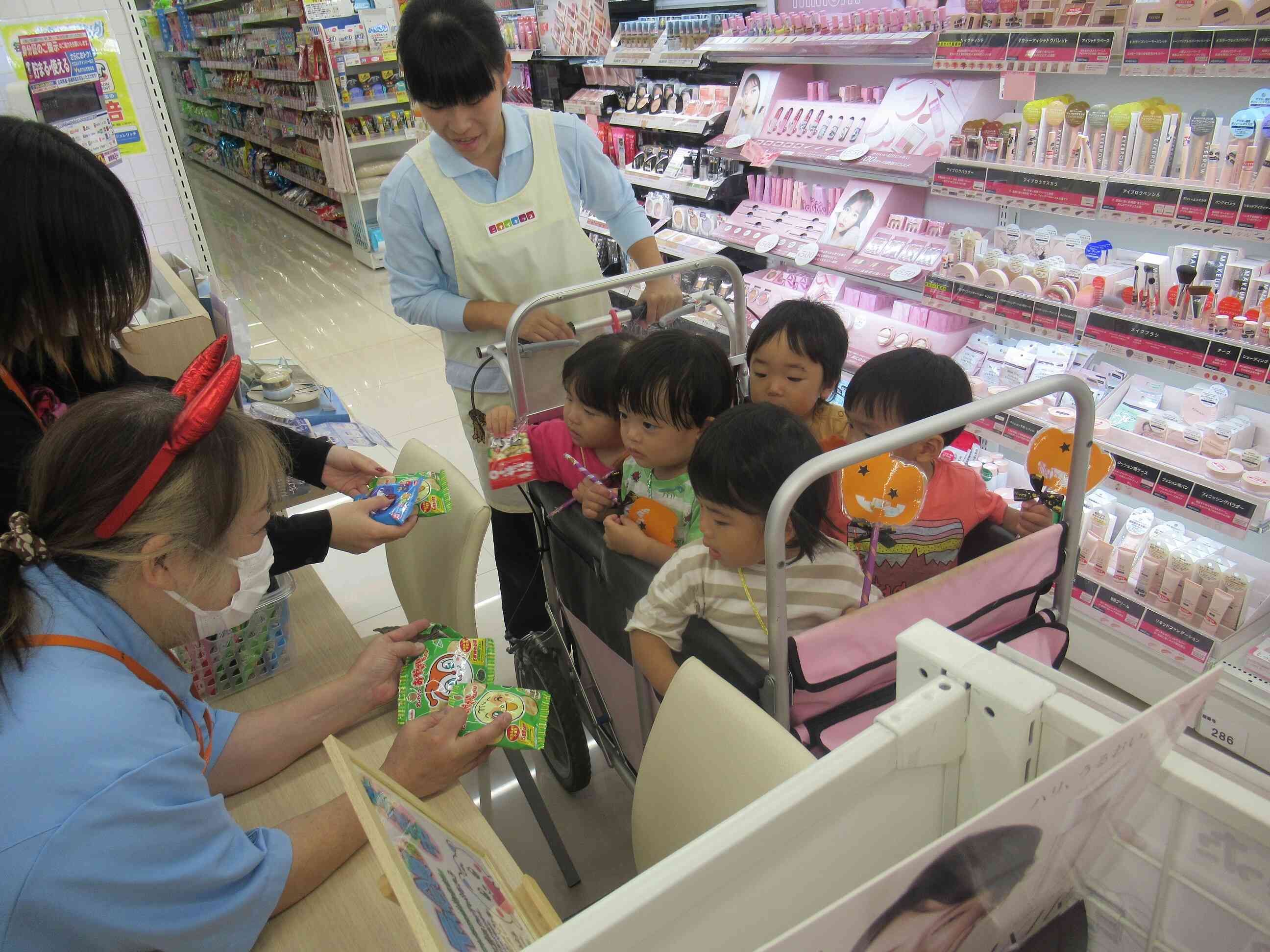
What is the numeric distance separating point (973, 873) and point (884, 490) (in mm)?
665

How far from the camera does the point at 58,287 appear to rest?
1.24 meters

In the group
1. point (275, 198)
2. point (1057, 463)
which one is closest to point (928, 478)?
point (1057, 463)

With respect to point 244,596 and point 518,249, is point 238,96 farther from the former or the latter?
point 244,596

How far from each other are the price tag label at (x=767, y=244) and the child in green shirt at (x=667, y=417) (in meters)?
1.83

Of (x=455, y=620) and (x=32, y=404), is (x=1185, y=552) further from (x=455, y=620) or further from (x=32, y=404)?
(x=32, y=404)

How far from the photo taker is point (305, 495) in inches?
80.7

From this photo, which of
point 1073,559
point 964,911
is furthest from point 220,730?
point 1073,559

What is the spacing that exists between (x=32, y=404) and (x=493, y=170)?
1.19m

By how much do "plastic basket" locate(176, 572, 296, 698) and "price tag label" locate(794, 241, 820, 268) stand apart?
2423mm

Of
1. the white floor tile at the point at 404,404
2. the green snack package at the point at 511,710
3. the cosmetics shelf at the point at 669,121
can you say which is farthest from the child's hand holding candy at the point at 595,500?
the white floor tile at the point at 404,404

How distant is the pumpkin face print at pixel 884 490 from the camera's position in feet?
3.74

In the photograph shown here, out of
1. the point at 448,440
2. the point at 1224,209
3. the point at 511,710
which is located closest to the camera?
the point at 511,710

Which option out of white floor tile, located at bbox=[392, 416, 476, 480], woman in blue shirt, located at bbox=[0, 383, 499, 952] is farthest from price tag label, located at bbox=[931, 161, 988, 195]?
white floor tile, located at bbox=[392, 416, 476, 480]

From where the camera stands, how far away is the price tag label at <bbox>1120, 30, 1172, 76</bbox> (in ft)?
6.68
